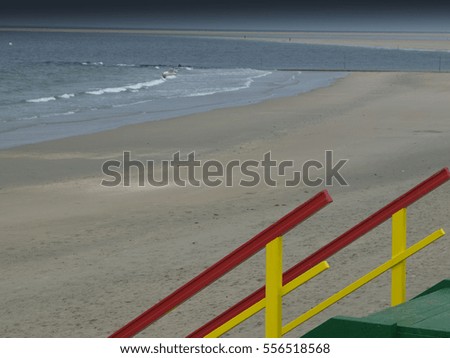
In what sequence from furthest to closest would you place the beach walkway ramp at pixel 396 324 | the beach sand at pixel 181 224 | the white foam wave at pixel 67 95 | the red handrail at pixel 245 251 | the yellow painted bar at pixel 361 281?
the white foam wave at pixel 67 95 < the beach sand at pixel 181 224 < the yellow painted bar at pixel 361 281 < the beach walkway ramp at pixel 396 324 < the red handrail at pixel 245 251

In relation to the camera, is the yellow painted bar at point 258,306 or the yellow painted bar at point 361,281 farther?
the yellow painted bar at point 361,281

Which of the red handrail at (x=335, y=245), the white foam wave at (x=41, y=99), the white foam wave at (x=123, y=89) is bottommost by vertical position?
the white foam wave at (x=41, y=99)

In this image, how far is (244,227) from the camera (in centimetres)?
1370

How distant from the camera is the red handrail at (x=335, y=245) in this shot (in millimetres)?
4871

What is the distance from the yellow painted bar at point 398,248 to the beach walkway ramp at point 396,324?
27cm

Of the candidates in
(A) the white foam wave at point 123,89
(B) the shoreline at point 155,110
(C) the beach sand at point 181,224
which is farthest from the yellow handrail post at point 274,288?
(A) the white foam wave at point 123,89

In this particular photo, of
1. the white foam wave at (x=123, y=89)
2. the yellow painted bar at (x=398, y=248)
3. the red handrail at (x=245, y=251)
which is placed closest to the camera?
the red handrail at (x=245, y=251)

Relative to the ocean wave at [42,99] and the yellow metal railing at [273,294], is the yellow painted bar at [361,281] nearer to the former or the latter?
the yellow metal railing at [273,294]

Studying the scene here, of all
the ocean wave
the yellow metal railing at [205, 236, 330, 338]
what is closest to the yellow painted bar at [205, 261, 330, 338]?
the yellow metal railing at [205, 236, 330, 338]

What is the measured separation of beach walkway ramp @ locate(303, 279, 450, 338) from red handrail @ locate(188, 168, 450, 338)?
0.32m

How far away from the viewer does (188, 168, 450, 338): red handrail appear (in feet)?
16.0

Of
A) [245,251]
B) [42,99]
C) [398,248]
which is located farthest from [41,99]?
[245,251]

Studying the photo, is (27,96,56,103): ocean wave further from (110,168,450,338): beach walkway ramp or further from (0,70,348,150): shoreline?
(110,168,450,338): beach walkway ramp

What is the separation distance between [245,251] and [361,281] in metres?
1.07
